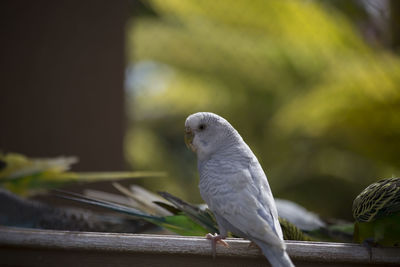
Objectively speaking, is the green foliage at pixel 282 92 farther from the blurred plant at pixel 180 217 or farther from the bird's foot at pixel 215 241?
the bird's foot at pixel 215 241

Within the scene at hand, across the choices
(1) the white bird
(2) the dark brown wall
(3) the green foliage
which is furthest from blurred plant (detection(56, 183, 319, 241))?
(2) the dark brown wall

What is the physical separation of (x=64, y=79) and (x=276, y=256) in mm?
1466

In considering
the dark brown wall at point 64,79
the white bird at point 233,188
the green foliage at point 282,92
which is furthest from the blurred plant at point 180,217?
the dark brown wall at point 64,79

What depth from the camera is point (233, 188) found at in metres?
0.53

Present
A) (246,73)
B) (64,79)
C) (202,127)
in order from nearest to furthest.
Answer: (202,127)
(64,79)
(246,73)

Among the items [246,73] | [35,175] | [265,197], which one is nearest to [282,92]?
[246,73]

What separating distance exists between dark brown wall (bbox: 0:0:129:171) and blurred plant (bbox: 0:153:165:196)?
2.85ft

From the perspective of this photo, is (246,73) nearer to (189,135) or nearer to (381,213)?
(189,135)

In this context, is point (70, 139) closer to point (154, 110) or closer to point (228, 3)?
point (228, 3)

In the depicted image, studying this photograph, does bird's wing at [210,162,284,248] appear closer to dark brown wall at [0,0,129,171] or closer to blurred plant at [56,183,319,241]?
blurred plant at [56,183,319,241]

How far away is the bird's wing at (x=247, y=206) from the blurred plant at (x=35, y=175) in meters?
0.23

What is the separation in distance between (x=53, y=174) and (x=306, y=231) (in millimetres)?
436

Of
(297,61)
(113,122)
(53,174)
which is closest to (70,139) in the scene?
(113,122)

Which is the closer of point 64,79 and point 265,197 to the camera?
point 265,197
